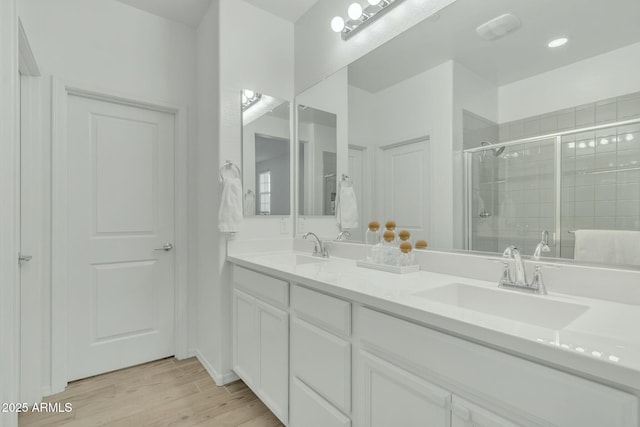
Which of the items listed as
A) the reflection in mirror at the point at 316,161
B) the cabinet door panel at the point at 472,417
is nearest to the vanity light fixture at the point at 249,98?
the reflection in mirror at the point at 316,161

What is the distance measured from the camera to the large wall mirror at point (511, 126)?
105cm

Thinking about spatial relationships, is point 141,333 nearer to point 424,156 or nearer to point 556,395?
point 424,156

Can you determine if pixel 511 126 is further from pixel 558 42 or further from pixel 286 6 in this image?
pixel 286 6

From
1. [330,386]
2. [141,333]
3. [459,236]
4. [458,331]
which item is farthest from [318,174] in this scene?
[141,333]

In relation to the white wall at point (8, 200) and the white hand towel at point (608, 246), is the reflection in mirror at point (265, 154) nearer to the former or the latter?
the white wall at point (8, 200)

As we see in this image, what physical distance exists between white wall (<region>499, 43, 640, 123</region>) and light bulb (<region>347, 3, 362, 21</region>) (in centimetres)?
99

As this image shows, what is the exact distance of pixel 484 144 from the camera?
137 cm

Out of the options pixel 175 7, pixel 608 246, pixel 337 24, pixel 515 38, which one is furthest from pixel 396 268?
pixel 175 7

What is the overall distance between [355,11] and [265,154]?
1.07 metres

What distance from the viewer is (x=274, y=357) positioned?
5.41ft

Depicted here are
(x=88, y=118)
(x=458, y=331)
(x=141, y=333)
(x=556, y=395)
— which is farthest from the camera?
(x=141, y=333)

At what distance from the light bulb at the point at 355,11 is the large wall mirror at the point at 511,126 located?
23 centimetres

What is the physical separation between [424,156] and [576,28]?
2.36ft

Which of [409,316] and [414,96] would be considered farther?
[414,96]
